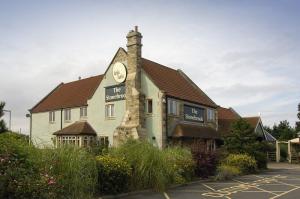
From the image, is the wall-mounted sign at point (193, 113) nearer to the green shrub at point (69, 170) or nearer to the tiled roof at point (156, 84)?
the tiled roof at point (156, 84)

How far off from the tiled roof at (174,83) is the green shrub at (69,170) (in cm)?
2074

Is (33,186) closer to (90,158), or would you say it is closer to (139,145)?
(90,158)

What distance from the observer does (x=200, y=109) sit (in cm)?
3922

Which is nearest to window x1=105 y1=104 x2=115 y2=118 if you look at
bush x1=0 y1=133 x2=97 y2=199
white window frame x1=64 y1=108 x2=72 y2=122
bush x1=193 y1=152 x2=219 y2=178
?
white window frame x1=64 y1=108 x2=72 y2=122

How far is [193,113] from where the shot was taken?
124ft

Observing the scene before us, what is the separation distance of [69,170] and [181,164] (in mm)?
9073

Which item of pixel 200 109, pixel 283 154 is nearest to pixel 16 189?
pixel 200 109

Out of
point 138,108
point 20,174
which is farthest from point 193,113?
point 20,174

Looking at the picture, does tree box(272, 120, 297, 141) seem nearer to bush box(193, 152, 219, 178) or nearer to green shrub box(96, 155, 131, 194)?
bush box(193, 152, 219, 178)

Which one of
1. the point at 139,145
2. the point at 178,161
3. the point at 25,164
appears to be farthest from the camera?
the point at 178,161

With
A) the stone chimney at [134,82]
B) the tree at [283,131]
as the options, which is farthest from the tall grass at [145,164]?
the tree at [283,131]

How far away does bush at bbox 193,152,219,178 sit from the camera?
23219 millimetres

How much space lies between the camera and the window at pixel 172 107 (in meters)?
34.8

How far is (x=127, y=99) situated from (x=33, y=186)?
23.7 metres
